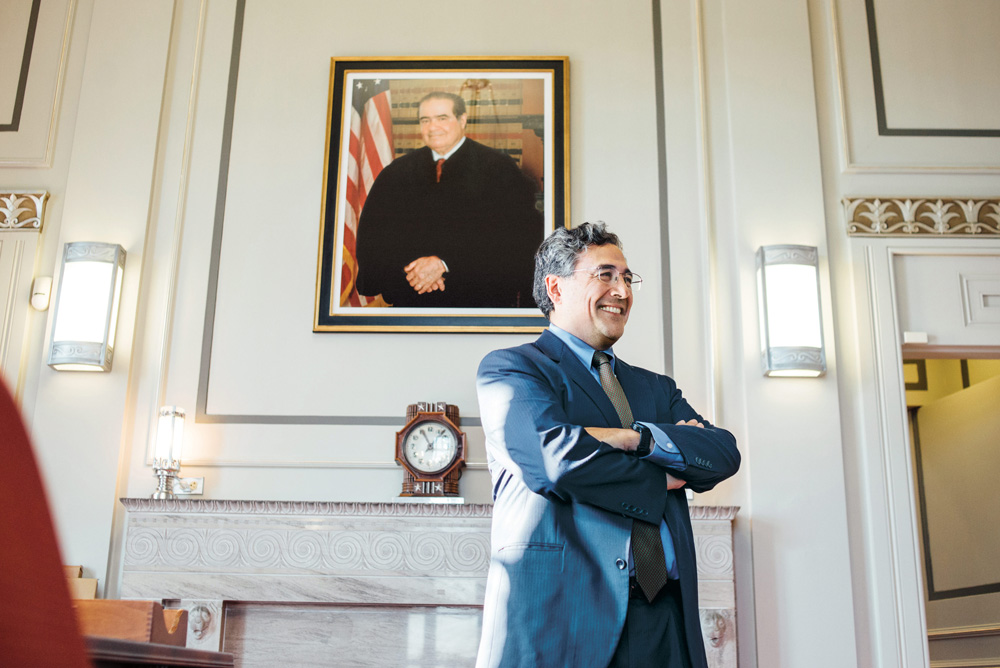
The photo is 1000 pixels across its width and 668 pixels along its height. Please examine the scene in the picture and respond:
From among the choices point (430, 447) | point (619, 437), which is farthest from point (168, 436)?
point (619, 437)

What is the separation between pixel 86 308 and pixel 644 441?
8.22 feet

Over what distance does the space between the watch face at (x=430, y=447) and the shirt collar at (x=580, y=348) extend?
52.5 inches

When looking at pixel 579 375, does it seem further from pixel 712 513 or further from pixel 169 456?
pixel 169 456

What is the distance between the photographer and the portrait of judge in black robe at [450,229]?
3598mm

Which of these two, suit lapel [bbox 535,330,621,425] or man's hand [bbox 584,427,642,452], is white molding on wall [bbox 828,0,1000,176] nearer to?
suit lapel [bbox 535,330,621,425]

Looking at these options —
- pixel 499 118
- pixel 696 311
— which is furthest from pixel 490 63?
pixel 696 311

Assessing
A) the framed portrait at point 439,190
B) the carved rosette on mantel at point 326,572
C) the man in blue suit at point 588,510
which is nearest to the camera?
the man in blue suit at point 588,510

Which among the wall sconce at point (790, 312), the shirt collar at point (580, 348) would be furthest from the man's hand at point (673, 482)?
the wall sconce at point (790, 312)

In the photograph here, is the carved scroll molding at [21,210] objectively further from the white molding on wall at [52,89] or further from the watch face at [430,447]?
the watch face at [430,447]

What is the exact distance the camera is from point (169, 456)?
326 cm

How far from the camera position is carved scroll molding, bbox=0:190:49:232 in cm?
368

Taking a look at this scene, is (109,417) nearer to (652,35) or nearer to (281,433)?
(281,433)

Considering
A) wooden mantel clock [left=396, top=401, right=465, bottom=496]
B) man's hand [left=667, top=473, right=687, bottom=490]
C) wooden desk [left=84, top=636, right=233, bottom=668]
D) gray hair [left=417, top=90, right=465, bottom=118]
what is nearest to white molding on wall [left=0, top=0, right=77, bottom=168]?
gray hair [left=417, top=90, right=465, bottom=118]

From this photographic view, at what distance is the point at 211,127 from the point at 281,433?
137 cm
